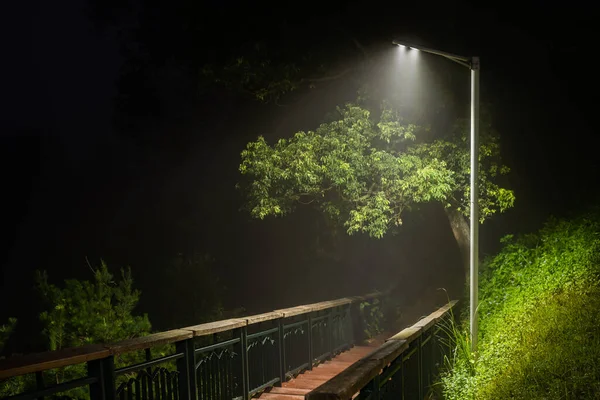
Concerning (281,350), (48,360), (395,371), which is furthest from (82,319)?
(395,371)

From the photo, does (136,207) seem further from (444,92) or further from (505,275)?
(505,275)

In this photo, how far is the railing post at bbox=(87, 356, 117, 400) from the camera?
4.78 metres

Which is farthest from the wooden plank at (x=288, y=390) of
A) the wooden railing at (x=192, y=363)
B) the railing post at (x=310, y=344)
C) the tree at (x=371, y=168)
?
the tree at (x=371, y=168)

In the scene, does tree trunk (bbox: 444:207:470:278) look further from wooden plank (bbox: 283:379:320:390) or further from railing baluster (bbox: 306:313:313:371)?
wooden plank (bbox: 283:379:320:390)

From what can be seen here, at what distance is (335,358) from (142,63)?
46.1 feet

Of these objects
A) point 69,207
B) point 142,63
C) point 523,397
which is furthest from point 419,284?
point 69,207

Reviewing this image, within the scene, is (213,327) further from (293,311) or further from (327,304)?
(327,304)

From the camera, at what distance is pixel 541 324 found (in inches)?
283

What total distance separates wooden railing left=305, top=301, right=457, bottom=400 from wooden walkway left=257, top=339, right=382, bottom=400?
1.73m

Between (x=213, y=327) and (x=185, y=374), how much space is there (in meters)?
0.69

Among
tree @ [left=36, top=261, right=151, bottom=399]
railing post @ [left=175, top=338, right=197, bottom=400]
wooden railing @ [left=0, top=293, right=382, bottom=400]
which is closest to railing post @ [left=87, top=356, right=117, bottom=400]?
wooden railing @ [left=0, top=293, right=382, bottom=400]

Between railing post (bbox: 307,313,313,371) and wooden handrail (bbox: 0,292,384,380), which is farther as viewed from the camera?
railing post (bbox: 307,313,313,371)

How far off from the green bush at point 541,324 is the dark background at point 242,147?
19.4 ft

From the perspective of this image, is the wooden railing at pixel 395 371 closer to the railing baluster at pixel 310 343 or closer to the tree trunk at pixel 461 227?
the railing baluster at pixel 310 343
